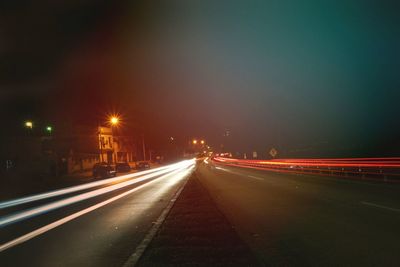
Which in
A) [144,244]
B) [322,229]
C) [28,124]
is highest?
[28,124]

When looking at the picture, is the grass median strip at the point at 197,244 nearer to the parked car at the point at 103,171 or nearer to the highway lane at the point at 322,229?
the highway lane at the point at 322,229

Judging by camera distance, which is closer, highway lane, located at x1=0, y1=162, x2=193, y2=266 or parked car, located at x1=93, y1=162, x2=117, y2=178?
highway lane, located at x1=0, y1=162, x2=193, y2=266

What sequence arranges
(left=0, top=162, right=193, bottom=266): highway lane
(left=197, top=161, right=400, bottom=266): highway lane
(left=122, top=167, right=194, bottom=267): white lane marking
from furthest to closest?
(left=0, top=162, right=193, bottom=266): highway lane
(left=122, top=167, right=194, bottom=267): white lane marking
(left=197, top=161, right=400, bottom=266): highway lane

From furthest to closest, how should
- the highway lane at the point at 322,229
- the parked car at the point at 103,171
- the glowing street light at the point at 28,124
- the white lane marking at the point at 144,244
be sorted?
the glowing street light at the point at 28,124 → the parked car at the point at 103,171 → the white lane marking at the point at 144,244 → the highway lane at the point at 322,229

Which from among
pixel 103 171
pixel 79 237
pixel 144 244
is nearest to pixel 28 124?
pixel 103 171

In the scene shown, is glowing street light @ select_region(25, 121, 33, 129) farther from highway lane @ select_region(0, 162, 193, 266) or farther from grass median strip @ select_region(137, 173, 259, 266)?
grass median strip @ select_region(137, 173, 259, 266)

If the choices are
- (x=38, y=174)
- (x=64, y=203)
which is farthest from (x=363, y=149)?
(x=64, y=203)

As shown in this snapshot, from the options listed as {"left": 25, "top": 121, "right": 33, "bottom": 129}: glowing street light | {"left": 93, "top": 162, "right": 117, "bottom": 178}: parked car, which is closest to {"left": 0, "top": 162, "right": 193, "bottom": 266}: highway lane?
{"left": 93, "top": 162, "right": 117, "bottom": 178}: parked car

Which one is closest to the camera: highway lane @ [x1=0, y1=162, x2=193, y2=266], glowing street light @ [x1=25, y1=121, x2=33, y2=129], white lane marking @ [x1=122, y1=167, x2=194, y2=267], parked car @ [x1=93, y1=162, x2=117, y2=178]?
white lane marking @ [x1=122, y1=167, x2=194, y2=267]

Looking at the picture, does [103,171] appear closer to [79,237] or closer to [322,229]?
[79,237]

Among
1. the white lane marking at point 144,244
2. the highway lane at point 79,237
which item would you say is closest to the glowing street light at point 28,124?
the highway lane at point 79,237

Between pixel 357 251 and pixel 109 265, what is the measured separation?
4324 mm

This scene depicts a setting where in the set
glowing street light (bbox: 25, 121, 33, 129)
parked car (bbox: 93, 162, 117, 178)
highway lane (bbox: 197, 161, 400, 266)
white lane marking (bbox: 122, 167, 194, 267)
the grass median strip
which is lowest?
highway lane (bbox: 197, 161, 400, 266)

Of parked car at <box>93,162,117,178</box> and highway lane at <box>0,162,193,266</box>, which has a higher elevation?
parked car at <box>93,162,117,178</box>
